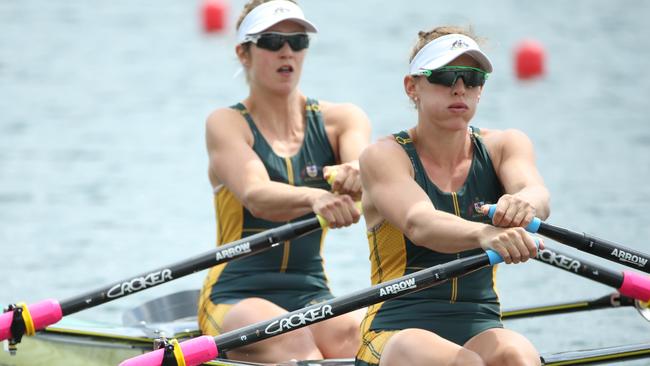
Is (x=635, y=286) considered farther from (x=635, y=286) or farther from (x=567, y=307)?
(x=567, y=307)

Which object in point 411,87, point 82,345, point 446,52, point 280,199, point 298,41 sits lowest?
point 82,345

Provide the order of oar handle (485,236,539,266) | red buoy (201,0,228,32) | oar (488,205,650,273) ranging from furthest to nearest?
red buoy (201,0,228,32)
oar (488,205,650,273)
oar handle (485,236,539,266)

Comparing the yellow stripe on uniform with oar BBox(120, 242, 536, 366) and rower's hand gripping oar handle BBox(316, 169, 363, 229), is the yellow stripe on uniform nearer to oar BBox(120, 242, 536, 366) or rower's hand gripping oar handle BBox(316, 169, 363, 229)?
rower's hand gripping oar handle BBox(316, 169, 363, 229)

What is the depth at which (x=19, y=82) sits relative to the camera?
16422 millimetres

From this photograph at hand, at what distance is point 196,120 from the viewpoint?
14.7 meters

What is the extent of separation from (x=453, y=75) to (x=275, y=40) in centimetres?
141

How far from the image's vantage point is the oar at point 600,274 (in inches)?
227

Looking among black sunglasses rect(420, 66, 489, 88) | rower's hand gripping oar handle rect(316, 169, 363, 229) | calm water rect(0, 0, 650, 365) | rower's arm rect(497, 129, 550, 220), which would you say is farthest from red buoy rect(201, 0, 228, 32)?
black sunglasses rect(420, 66, 489, 88)

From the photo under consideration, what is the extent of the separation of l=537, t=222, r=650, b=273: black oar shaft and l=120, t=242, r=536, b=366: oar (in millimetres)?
596

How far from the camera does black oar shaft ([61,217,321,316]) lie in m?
5.89

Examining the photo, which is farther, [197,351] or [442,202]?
[197,351]

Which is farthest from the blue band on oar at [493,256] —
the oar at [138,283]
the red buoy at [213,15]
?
the red buoy at [213,15]

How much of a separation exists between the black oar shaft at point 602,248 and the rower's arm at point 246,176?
107 cm

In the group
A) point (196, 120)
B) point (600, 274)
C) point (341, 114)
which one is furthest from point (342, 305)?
point (196, 120)
